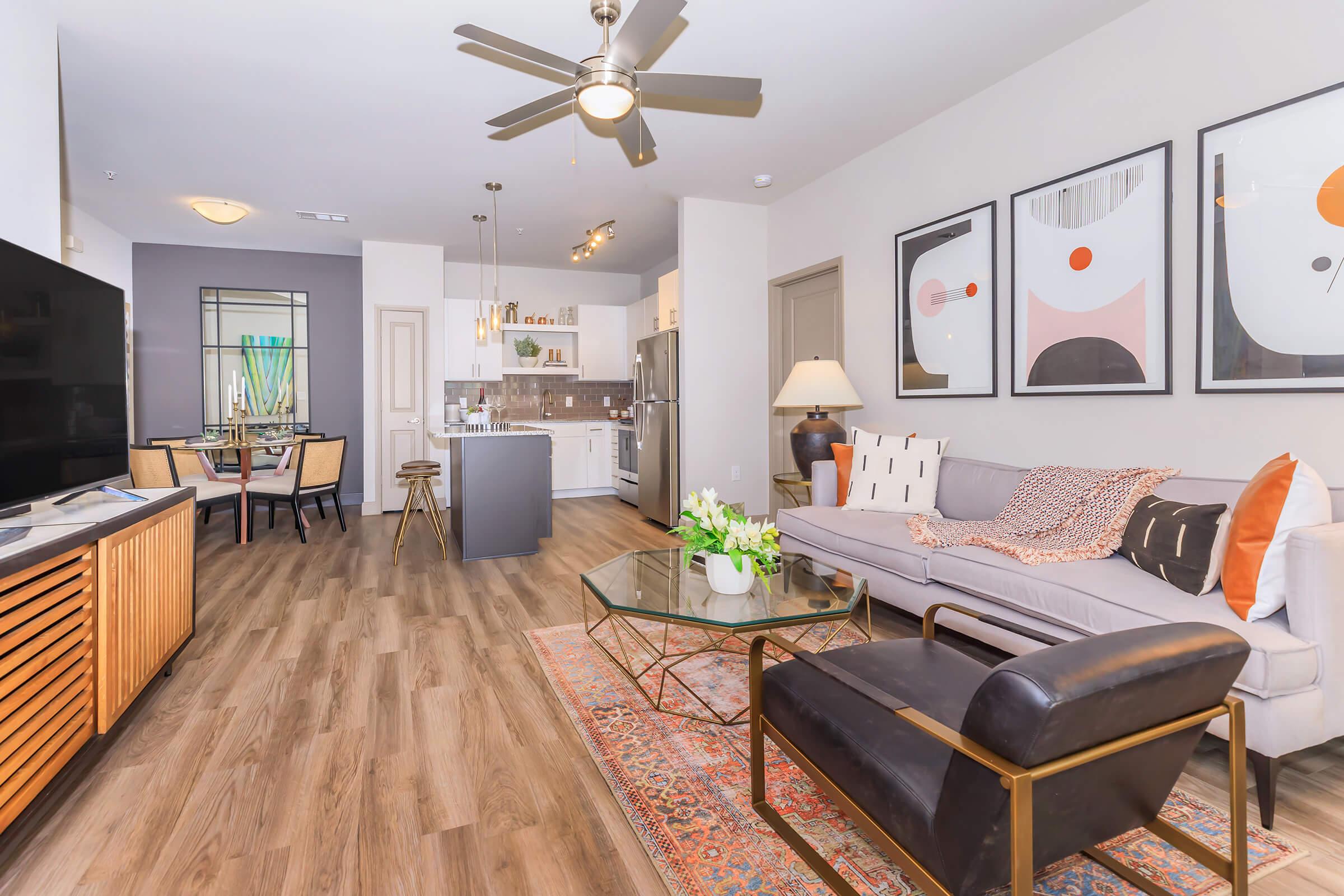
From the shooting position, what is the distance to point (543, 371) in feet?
24.1

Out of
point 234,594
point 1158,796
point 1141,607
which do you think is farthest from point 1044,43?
point 234,594

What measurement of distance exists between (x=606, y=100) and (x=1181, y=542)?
254 cm

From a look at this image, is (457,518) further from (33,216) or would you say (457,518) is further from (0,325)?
(0,325)

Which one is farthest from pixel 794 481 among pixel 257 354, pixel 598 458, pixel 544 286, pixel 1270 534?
pixel 257 354

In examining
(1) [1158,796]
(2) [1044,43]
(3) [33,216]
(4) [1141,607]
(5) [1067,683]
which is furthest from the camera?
(2) [1044,43]

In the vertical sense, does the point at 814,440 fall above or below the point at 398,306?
below

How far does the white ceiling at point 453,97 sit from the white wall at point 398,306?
3.02 feet

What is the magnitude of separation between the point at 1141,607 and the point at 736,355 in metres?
3.83

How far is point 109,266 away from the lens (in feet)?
19.2

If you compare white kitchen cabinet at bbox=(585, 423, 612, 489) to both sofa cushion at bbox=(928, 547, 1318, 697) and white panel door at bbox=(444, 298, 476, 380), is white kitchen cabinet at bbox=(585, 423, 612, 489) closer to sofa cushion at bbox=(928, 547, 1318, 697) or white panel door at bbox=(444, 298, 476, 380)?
white panel door at bbox=(444, 298, 476, 380)

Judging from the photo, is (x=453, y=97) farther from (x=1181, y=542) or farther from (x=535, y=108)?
(x=1181, y=542)

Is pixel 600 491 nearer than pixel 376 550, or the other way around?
pixel 376 550

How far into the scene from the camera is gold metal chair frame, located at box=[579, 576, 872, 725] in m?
1.97

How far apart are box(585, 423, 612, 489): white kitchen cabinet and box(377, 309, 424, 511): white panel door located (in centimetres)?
181
